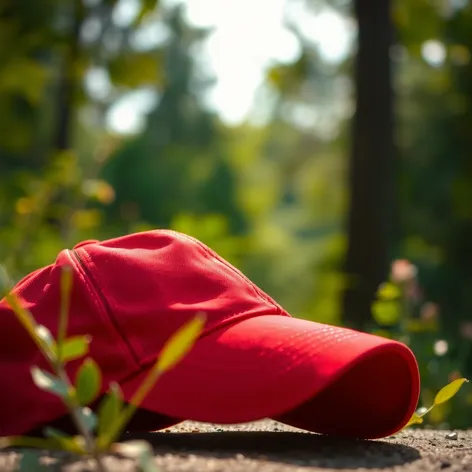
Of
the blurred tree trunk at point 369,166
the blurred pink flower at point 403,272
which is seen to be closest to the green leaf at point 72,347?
the blurred pink flower at point 403,272

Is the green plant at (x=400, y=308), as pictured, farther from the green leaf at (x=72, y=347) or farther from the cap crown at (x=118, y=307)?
the green leaf at (x=72, y=347)

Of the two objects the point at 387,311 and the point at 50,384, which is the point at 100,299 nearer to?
the point at 50,384

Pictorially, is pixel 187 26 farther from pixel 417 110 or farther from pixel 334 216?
pixel 417 110

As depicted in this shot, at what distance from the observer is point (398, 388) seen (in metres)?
1.43

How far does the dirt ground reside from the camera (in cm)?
111

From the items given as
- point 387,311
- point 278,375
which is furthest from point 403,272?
point 278,375

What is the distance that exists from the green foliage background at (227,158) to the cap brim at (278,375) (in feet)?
5.04

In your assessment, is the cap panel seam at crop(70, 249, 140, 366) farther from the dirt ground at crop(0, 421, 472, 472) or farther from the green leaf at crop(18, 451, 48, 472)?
the green leaf at crop(18, 451, 48, 472)

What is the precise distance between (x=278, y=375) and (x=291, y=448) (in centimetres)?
18

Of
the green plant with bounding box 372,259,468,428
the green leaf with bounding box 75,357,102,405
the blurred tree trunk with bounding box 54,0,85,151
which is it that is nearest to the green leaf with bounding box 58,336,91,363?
the green leaf with bounding box 75,357,102,405

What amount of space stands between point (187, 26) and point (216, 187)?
570 centimetres

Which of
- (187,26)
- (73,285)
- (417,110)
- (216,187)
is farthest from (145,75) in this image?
(187,26)

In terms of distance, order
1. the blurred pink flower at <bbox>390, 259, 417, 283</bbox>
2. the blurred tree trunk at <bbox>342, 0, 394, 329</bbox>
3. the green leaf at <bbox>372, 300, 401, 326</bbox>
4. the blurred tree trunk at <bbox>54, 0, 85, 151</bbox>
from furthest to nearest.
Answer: the blurred tree trunk at <bbox>54, 0, 85, 151</bbox>
the blurred tree trunk at <bbox>342, 0, 394, 329</bbox>
the blurred pink flower at <bbox>390, 259, 417, 283</bbox>
the green leaf at <bbox>372, 300, 401, 326</bbox>

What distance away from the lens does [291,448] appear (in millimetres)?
1363
